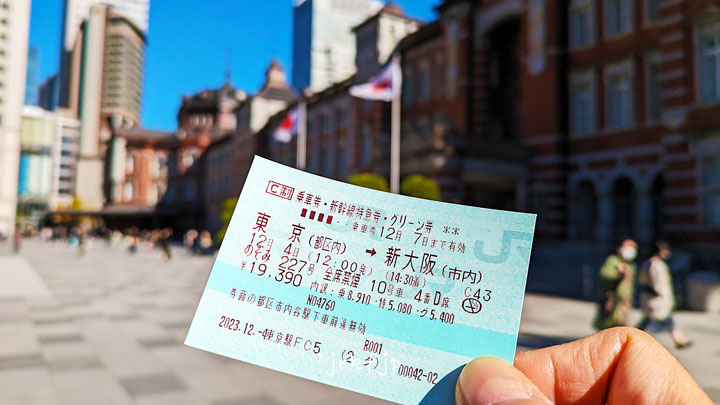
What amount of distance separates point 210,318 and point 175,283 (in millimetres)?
15400

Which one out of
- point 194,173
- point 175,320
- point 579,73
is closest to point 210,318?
point 175,320

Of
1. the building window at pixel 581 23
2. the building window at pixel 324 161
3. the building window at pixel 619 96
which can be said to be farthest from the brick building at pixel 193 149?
the building window at pixel 619 96

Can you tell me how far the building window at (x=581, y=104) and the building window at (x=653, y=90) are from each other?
2403 millimetres

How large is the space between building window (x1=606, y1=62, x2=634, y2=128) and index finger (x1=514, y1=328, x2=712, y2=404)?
66.9 ft

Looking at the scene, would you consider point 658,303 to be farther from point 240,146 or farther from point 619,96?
point 240,146

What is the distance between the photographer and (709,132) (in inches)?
605

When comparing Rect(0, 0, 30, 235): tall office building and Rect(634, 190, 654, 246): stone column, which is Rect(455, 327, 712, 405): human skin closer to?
Rect(634, 190, 654, 246): stone column

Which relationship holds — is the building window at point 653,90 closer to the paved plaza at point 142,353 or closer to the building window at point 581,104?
the building window at point 581,104

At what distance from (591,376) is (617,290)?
672cm

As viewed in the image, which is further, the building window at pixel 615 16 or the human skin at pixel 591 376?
the building window at pixel 615 16

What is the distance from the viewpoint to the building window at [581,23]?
2056 centimetres

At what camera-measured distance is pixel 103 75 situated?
401 ft

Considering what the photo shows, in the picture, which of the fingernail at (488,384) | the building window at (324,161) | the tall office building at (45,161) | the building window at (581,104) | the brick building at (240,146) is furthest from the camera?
the tall office building at (45,161)

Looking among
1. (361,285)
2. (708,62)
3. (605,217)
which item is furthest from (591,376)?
(605,217)
